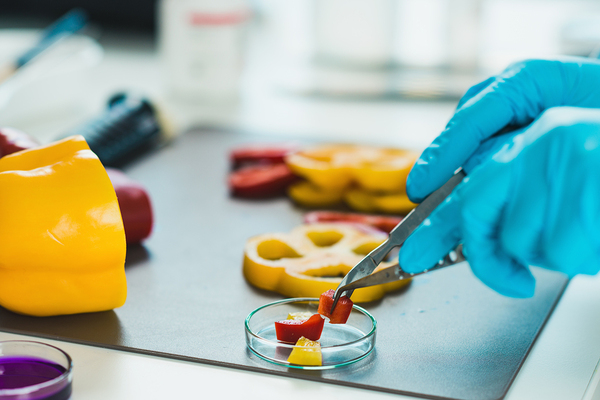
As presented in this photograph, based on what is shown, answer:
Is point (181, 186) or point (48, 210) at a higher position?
point (48, 210)

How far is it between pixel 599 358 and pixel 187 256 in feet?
1.95

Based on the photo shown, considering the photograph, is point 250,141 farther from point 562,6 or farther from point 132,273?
point 562,6

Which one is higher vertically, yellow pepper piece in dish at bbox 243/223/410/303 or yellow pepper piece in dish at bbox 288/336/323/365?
yellow pepper piece in dish at bbox 288/336/323/365

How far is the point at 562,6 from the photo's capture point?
2889 mm

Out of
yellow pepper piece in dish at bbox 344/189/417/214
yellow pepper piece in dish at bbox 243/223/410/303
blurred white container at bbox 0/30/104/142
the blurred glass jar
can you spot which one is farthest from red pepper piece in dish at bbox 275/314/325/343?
the blurred glass jar

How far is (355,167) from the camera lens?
1.27 m

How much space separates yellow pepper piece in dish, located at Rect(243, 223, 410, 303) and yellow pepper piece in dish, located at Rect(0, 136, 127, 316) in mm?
203

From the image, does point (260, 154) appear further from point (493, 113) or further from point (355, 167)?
point (493, 113)

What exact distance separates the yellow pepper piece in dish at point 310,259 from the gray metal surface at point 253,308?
0.07 ft

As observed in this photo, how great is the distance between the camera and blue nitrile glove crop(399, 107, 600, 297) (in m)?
0.65

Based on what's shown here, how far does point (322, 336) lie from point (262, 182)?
0.54 metres

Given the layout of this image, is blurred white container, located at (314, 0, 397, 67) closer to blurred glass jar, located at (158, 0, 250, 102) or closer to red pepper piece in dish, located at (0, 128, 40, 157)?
blurred glass jar, located at (158, 0, 250, 102)

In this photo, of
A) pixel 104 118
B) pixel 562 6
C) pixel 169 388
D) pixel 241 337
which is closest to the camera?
pixel 169 388

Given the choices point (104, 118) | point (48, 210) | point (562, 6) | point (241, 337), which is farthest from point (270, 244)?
point (562, 6)
